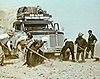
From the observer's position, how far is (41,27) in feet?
37.8

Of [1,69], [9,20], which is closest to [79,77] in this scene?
[1,69]

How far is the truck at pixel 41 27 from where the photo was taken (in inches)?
401

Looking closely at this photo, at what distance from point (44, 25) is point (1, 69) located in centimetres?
458

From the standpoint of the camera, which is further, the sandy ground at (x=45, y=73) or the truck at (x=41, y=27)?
the truck at (x=41, y=27)

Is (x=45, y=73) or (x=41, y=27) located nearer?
(x=45, y=73)

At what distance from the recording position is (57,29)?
36.2ft

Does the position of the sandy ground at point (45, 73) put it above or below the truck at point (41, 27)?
below

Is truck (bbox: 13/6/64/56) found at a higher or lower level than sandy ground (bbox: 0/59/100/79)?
higher

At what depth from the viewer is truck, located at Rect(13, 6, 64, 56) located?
1018 centimetres

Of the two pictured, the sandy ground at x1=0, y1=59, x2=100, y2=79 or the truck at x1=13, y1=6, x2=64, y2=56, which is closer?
the sandy ground at x1=0, y1=59, x2=100, y2=79

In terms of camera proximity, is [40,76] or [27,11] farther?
[27,11]

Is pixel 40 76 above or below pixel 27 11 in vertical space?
below

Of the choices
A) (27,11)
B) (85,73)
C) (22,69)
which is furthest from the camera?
(27,11)

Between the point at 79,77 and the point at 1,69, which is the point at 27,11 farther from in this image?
the point at 79,77
